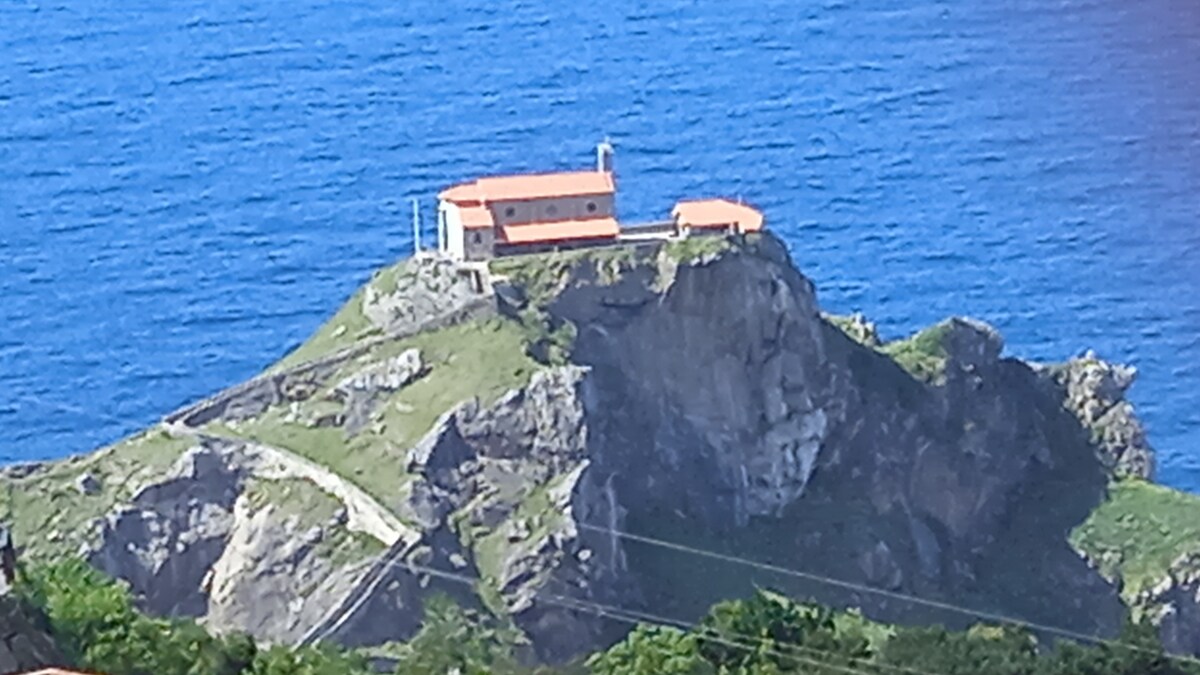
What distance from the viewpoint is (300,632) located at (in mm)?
112188

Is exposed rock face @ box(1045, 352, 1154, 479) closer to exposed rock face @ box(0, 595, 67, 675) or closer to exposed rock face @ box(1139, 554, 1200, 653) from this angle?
exposed rock face @ box(1139, 554, 1200, 653)

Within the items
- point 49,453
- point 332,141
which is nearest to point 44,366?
point 49,453

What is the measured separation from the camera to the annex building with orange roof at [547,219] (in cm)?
11756

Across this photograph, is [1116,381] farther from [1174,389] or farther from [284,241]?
[284,241]

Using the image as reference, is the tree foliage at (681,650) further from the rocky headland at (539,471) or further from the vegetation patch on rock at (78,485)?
the vegetation patch on rock at (78,485)

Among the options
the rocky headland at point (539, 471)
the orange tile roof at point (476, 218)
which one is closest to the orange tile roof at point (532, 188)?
the orange tile roof at point (476, 218)

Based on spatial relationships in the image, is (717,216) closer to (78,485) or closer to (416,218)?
(78,485)

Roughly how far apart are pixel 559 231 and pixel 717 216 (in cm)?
405

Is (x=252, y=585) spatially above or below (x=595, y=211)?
below

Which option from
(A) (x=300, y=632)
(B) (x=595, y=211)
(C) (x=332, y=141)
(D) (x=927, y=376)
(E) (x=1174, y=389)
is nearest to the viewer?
(A) (x=300, y=632)

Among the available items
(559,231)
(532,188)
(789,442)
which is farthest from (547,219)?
(789,442)

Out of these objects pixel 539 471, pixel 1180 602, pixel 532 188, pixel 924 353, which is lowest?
pixel 1180 602

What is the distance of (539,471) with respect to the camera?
116 m

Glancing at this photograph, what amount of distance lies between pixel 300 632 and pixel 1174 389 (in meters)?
48.3
